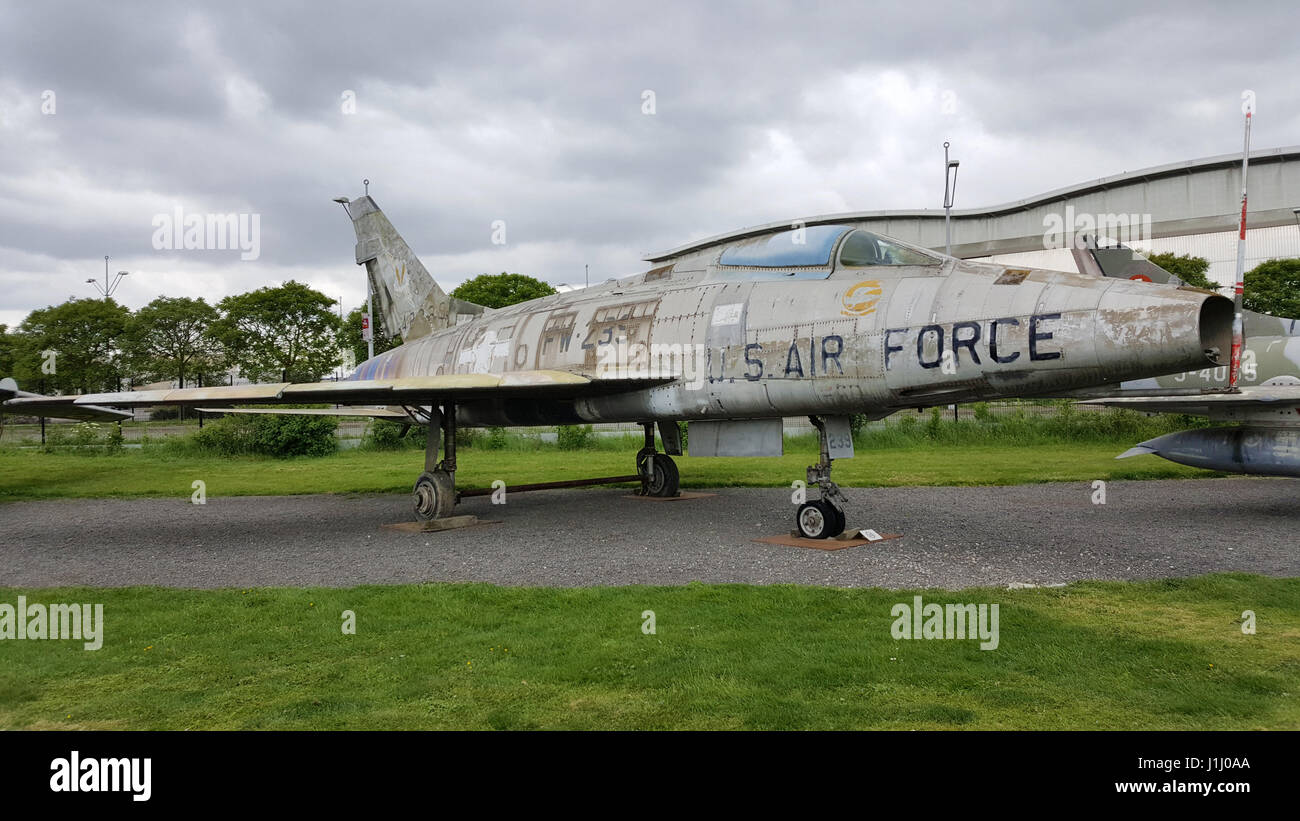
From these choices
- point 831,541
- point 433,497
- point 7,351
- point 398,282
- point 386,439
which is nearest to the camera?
point 831,541

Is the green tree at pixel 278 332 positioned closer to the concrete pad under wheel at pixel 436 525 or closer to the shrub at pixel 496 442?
the shrub at pixel 496 442

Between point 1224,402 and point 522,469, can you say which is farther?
point 522,469

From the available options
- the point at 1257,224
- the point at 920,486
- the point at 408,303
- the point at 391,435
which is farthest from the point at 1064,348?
the point at 1257,224

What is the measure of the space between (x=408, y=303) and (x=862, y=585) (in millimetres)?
13101

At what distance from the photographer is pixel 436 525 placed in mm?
12250

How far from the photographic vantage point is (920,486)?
16.7 m

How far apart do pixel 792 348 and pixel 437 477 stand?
625 cm

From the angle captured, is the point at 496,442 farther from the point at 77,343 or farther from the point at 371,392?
the point at 77,343

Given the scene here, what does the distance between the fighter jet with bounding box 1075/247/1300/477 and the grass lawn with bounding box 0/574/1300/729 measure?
210 inches

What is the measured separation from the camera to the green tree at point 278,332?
5469 cm

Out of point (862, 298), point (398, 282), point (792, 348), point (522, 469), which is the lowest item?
point (522, 469)

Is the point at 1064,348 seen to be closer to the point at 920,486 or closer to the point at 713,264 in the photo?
the point at 713,264

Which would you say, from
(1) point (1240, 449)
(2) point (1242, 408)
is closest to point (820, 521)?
(2) point (1242, 408)

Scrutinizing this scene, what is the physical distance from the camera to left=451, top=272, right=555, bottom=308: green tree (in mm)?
67562
